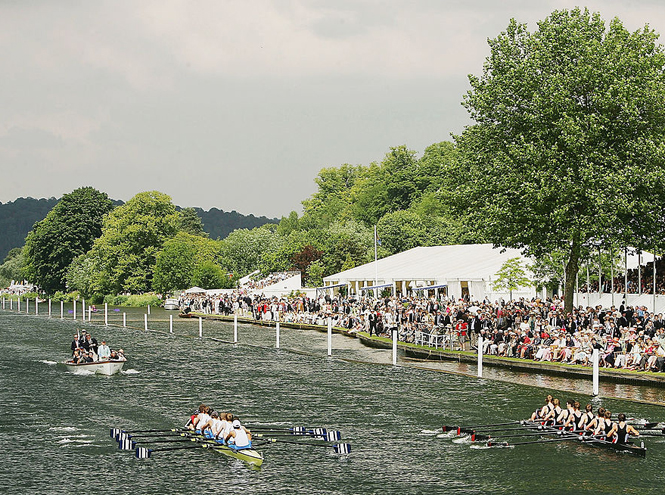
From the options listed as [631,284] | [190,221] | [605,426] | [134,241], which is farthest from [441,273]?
[190,221]

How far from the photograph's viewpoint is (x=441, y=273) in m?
66.0

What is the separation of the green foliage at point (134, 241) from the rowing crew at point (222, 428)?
10337 cm

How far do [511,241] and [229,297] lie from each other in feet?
176

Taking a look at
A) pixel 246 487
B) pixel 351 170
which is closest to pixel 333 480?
pixel 246 487

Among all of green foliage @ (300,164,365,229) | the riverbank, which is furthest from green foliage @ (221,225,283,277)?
the riverbank

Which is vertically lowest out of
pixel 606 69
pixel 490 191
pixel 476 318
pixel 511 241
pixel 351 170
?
pixel 476 318

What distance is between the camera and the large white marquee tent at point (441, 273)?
6106 centimetres

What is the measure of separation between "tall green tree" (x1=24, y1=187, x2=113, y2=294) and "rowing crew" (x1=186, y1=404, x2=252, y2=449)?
126553 mm

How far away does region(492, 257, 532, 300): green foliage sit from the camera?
56.2 metres

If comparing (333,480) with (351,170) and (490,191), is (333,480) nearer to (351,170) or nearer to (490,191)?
(490,191)

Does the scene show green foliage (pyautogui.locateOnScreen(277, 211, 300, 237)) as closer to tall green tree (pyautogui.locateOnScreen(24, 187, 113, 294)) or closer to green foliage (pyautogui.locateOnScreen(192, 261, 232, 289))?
Answer: tall green tree (pyautogui.locateOnScreen(24, 187, 113, 294))

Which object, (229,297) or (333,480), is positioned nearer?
(333,480)

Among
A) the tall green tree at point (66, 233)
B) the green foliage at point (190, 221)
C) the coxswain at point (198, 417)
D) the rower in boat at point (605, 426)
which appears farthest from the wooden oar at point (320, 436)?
the green foliage at point (190, 221)

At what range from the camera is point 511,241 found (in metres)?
45.0
